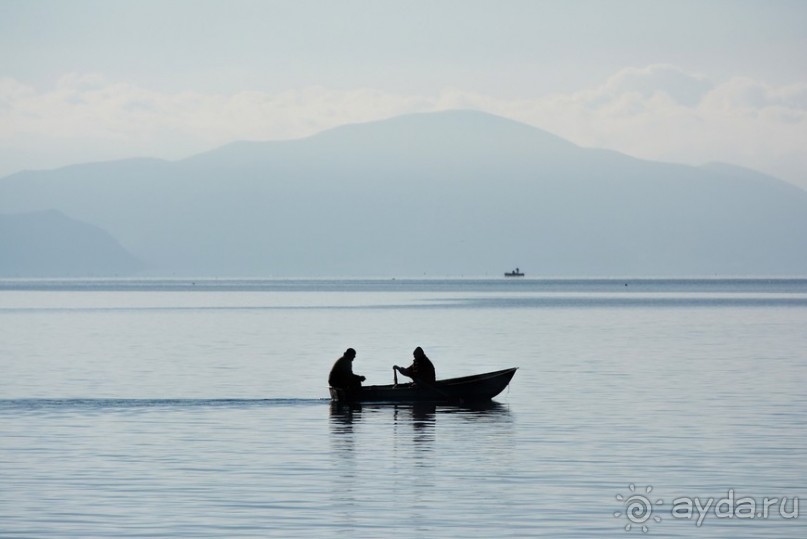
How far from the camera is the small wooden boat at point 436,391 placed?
1829 inches

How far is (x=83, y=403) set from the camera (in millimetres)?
47094

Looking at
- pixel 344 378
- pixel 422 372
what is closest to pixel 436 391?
pixel 422 372

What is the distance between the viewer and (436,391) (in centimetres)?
4669

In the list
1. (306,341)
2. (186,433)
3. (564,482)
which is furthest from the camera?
(306,341)

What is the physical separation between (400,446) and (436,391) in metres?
10.8

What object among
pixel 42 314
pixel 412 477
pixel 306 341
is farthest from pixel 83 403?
pixel 42 314

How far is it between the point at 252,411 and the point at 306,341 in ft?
Answer: 137

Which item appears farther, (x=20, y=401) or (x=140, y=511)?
(x=20, y=401)

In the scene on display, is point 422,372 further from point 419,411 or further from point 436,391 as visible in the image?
point 419,411

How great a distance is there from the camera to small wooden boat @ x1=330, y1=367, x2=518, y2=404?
46.5 m

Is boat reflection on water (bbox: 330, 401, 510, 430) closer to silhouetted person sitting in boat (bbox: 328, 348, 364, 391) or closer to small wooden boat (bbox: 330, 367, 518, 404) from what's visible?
small wooden boat (bbox: 330, 367, 518, 404)

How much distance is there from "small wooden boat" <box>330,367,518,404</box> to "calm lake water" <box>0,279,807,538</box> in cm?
45

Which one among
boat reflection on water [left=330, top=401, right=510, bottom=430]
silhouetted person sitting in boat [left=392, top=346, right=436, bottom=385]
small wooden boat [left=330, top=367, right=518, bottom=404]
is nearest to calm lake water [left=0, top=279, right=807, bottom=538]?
boat reflection on water [left=330, top=401, right=510, bottom=430]

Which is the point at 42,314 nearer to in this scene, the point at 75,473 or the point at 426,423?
the point at 426,423
